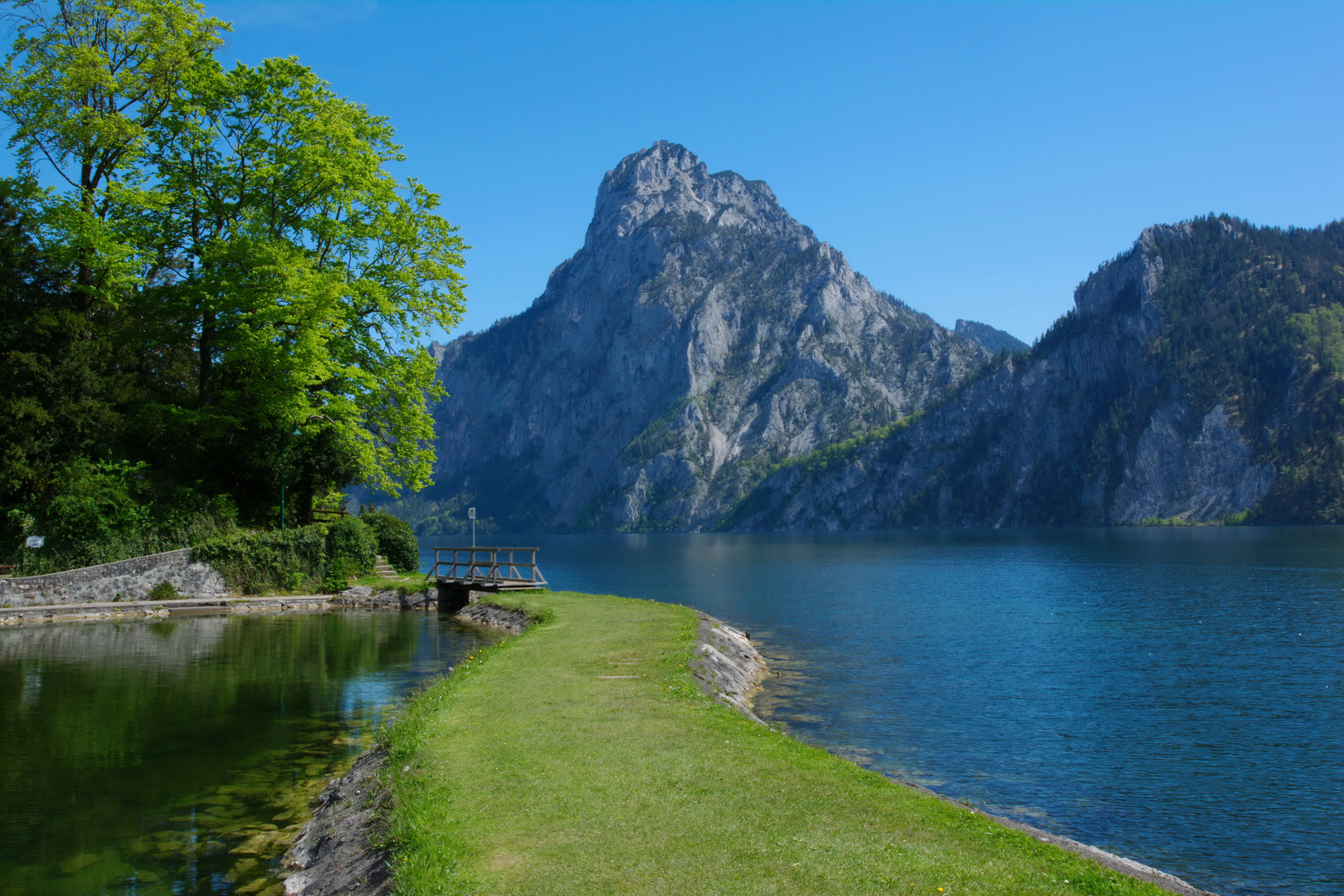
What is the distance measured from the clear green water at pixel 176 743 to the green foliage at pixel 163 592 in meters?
6.16

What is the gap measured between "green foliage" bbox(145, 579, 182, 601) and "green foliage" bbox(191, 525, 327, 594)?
158 centimetres

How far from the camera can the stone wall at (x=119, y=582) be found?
116 feet

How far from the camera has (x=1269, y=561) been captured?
72.3 m

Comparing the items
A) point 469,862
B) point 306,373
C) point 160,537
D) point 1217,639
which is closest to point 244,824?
point 469,862

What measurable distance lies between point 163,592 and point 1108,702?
123 ft

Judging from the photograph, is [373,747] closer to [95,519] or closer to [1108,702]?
[1108,702]

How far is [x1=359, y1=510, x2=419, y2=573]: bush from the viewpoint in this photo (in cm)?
5153

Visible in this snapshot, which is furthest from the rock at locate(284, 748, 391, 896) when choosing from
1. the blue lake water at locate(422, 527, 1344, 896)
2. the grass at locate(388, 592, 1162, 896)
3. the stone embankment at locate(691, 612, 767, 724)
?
the blue lake water at locate(422, 527, 1344, 896)

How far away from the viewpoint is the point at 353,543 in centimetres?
4578

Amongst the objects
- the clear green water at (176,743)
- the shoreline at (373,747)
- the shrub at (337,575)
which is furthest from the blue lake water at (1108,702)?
the shrub at (337,575)

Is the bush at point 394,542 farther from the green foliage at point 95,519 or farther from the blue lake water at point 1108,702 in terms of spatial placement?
the blue lake water at point 1108,702

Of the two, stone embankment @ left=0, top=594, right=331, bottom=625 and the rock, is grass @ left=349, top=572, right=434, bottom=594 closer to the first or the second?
stone embankment @ left=0, top=594, right=331, bottom=625

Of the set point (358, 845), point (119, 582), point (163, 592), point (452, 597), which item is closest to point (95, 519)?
point (119, 582)

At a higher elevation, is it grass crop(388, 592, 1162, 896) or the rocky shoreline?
grass crop(388, 592, 1162, 896)
